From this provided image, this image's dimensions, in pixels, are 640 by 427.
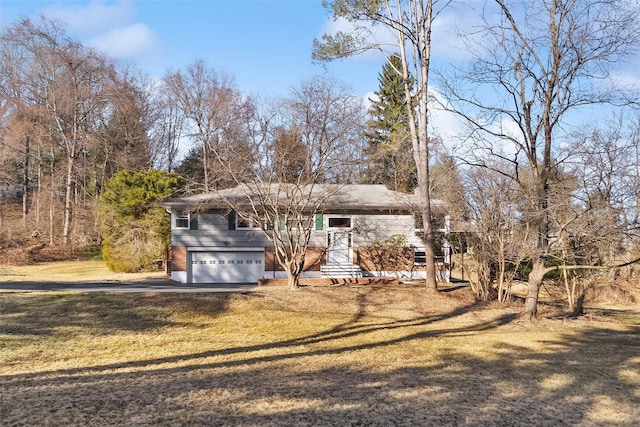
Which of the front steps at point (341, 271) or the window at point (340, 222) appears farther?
the window at point (340, 222)

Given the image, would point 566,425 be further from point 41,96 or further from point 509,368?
point 41,96

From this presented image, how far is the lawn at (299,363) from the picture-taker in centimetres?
619

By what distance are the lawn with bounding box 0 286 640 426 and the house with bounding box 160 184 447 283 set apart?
6.02m

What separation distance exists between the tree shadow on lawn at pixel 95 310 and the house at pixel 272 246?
6.96 metres

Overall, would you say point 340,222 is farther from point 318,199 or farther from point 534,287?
Answer: point 534,287

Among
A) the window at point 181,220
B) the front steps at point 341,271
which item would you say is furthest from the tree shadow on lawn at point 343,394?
the window at point 181,220

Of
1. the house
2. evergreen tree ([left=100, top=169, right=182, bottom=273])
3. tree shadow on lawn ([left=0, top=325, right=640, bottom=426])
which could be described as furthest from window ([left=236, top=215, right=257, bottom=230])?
tree shadow on lawn ([left=0, top=325, right=640, bottom=426])

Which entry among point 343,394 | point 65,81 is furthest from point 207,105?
point 343,394

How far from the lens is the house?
2227 cm

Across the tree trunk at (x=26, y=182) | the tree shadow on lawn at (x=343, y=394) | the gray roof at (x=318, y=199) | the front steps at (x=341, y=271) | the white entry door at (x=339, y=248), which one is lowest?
the tree shadow on lawn at (x=343, y=394)

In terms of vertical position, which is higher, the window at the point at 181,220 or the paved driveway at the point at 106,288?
the window at the point at 181,220

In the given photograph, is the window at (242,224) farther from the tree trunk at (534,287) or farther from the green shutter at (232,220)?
the tree trunk at (534,287)

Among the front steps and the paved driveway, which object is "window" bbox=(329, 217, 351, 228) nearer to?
the front steps

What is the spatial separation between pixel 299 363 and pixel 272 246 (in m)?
13.3
